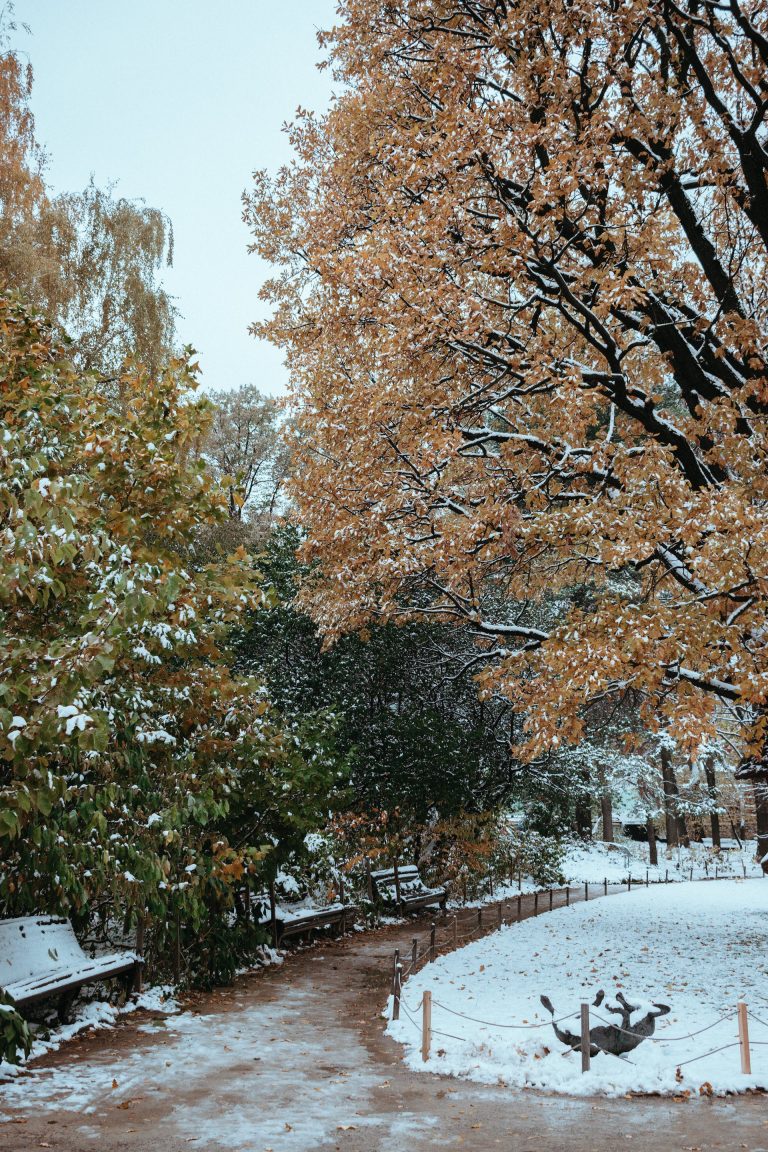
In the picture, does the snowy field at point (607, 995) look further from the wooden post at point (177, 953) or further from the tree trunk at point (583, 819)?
the tree trunk at point (583, 819)

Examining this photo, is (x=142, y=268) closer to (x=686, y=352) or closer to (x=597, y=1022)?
(x=686, y=352)

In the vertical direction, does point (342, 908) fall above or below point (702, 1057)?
below

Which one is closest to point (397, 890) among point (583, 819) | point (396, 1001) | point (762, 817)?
point (396, 1001)

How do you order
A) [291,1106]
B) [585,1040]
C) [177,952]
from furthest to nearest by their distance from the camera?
[177,952]
[585,1040]
[291,1106]

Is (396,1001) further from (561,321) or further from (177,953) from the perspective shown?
(561,321)

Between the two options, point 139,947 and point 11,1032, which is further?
point 139,947

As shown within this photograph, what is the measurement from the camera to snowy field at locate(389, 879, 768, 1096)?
24.4ft

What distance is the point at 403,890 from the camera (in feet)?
64.7

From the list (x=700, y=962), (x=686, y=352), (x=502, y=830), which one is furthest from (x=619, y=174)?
(x=502, y=830)

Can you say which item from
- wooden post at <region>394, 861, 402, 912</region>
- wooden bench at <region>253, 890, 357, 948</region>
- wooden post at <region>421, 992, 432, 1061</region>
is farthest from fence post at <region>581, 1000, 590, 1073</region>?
wooden post at <region>394, 861, 402, 912</region>

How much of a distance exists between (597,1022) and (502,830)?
16.3 m

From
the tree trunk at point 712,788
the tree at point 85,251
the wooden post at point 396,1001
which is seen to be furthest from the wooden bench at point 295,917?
the tree trunk at point 712,788

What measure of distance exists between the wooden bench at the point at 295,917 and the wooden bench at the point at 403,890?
1.85m

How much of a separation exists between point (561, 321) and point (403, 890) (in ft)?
43.5
